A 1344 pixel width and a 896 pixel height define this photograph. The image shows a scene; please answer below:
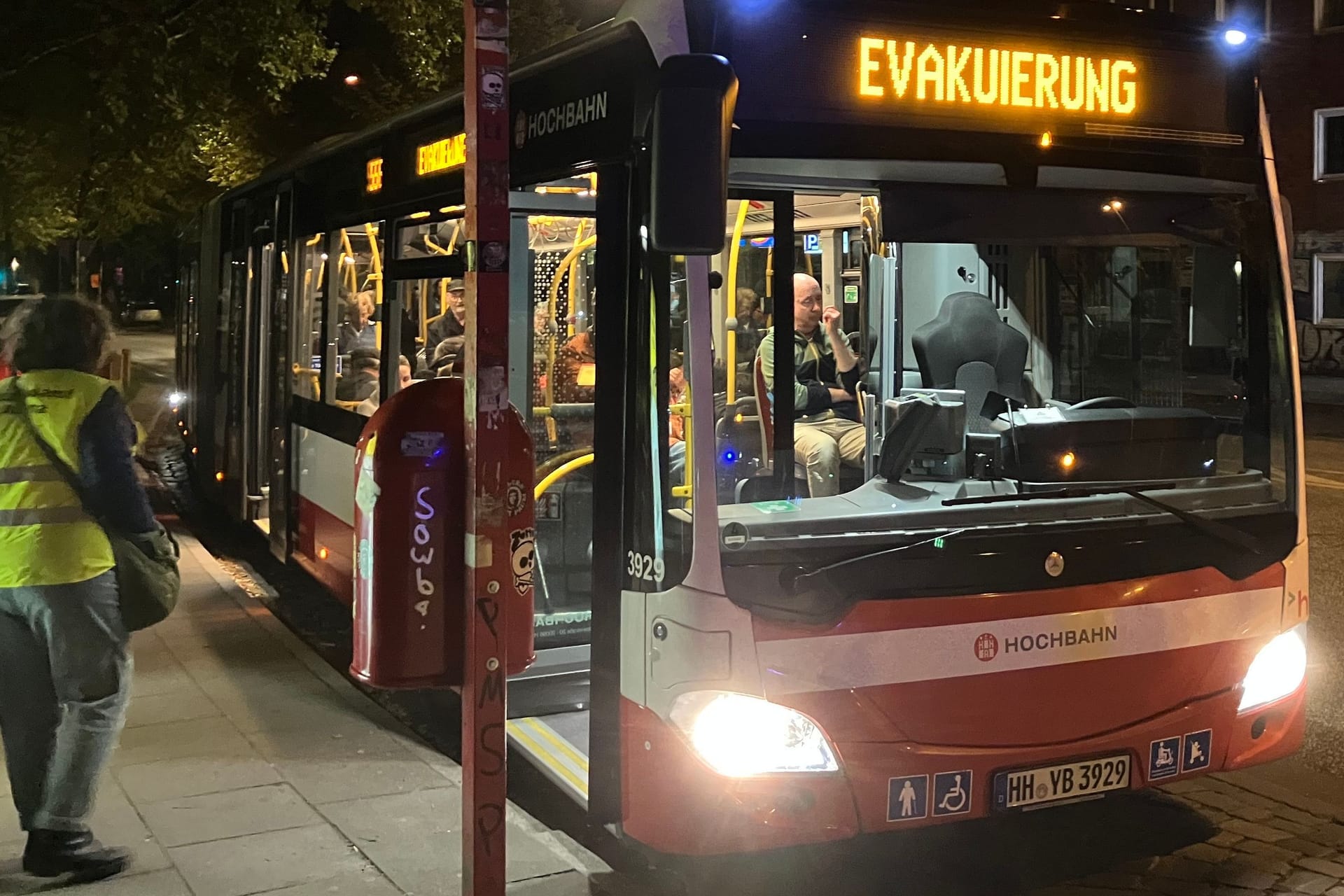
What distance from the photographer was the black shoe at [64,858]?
4.50 metres

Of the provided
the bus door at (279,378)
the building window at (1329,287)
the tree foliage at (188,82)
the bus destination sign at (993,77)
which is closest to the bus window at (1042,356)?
the bus destination sign at (993,77)

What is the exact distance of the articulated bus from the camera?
155 inches

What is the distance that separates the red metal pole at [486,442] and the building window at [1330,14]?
30.0 meters

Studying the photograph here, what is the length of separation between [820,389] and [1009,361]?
674mm

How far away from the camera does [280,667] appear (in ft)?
23.9

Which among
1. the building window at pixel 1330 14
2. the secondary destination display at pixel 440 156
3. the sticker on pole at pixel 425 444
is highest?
the building window at pixel 1330 14

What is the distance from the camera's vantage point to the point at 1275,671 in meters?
4.59

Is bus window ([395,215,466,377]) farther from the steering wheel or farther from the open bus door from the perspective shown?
the steering wheel

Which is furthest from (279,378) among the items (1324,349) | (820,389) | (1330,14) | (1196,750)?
(1330,14)

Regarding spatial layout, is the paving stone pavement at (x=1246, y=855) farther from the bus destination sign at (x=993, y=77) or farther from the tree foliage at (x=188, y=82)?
the tree foliage at (x=188, y=82)

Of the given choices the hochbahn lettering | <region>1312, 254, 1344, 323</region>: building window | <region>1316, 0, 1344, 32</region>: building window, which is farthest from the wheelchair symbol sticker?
<region>1316, 0, 1344, 32</region>: building window

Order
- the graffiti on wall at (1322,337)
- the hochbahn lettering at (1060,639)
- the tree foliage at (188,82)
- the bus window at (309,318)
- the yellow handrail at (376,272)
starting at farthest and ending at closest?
the graffiti on wall at (1322,337)
the tree foliage at (188,82)
the bus window at (309,318)
the yellow handrail at (376,272)
the hochbahn lettering at (1060,639)

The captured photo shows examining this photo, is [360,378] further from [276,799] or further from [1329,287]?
[1329,287]

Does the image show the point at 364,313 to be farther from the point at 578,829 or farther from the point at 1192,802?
the point at 1192,802
